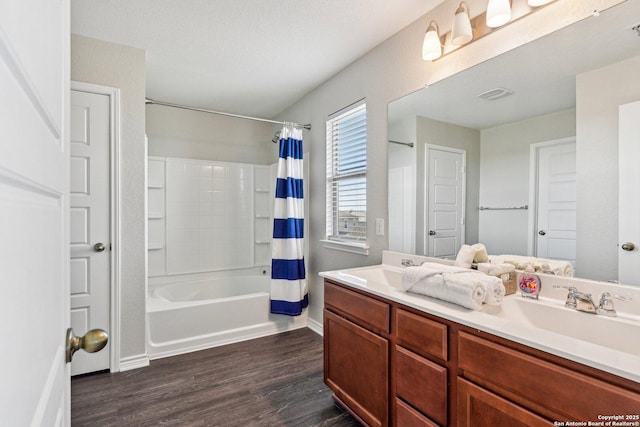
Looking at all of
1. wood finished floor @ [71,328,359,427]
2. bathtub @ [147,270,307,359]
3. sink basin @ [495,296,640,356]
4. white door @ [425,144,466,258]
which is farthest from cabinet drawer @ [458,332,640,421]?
bathtub @ [147,270,307,359]

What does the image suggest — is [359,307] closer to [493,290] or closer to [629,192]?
[493,290]

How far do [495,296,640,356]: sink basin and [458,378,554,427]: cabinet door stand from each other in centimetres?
42

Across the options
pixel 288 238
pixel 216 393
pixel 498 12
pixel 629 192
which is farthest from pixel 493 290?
pixel 288 238

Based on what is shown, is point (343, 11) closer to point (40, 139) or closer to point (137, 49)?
point (137, 49)

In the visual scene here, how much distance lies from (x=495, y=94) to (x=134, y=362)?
3.05 m

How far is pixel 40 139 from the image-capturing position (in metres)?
0.45

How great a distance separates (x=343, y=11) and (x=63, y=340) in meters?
2.13

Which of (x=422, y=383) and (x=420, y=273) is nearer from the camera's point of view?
(x=422, y=383)

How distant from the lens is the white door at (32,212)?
0.31 meters

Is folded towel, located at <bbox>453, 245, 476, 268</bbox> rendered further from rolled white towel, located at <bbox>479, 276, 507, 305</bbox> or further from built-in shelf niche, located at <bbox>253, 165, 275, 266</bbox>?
built-in shelf niche, located at <bbox>253, 165, 275, 266</bbox>

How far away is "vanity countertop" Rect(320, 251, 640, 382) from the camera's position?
88 centimetres

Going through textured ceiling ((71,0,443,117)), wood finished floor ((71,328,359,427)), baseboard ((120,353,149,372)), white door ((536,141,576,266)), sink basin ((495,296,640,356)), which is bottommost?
wood finished floor ((71,328,359,427))

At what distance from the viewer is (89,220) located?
2281 mm

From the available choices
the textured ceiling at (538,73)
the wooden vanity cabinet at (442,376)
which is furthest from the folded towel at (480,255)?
the textured ceiling at (538,73)
